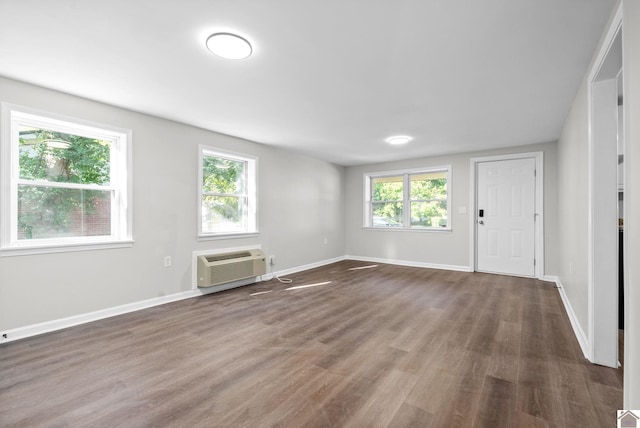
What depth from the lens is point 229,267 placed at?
414 cm

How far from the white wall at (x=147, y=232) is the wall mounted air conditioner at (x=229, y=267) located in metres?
0.17

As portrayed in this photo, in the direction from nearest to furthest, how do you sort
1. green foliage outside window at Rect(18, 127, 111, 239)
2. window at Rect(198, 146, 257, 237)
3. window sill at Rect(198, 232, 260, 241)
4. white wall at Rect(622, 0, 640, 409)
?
white wall at Rect(622, 0, 640, 409), green foliage outside window at Rect(18, 127, 111, 239), window sill at Rect(198, 232, 260, 241), window at Rect(198, 146, 257, 237)

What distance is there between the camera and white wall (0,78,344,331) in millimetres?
2650

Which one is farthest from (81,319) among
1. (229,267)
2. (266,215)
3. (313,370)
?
(266,215)

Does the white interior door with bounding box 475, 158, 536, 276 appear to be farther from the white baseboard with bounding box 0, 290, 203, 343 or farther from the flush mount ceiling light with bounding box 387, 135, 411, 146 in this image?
the white baseboard with bounding box 0, 290, 203, 343

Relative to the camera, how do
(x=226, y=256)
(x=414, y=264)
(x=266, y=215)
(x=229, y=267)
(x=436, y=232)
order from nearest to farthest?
(x=229, y=267) → (x=226, y=256) → (x=266, y=215) → (x=436, y=232) → (x=414, y=264)

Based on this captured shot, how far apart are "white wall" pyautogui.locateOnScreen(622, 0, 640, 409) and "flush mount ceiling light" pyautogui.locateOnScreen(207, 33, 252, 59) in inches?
83.1

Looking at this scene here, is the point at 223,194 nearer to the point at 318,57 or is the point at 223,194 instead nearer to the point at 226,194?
the point at 226,194

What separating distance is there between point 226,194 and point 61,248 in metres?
2.11

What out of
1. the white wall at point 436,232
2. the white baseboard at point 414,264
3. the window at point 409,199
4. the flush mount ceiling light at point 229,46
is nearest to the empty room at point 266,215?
the flush mount ceiling light at point 229,46

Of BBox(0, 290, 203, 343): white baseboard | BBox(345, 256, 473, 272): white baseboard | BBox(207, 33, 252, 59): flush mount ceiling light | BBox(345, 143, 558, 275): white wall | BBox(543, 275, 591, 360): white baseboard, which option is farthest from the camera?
BBox(345, 256, 473, 272): white baseboard

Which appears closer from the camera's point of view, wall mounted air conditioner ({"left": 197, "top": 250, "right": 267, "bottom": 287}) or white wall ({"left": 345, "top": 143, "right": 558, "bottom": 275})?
wall mounted air conditioner ({"left": 197, "top": 250, "right": 267, "bottom": 287})

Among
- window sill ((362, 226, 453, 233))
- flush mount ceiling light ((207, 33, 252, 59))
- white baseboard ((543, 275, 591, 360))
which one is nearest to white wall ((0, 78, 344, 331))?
flush mount ceiling light ((207, 33, 252, 59))

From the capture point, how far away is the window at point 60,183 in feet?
8.61
